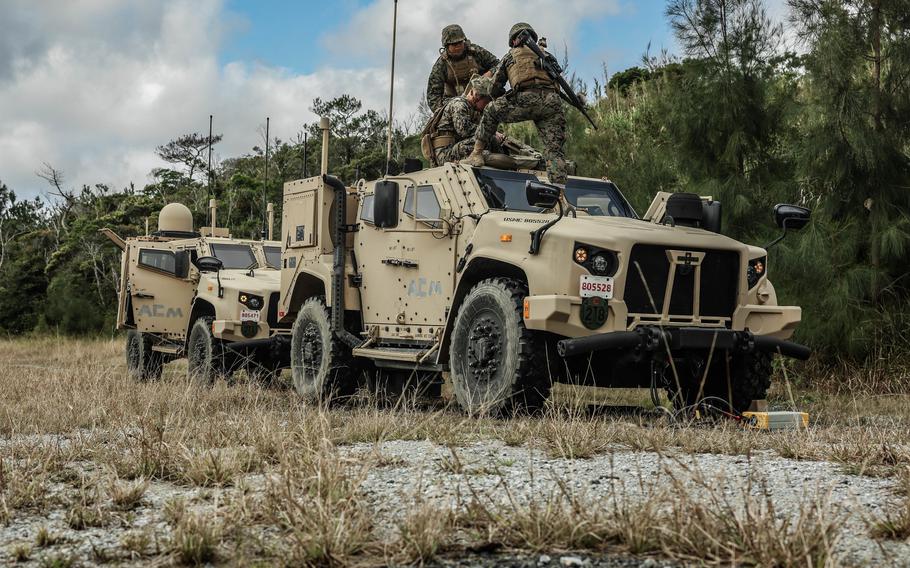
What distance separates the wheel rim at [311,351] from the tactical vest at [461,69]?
2758mm

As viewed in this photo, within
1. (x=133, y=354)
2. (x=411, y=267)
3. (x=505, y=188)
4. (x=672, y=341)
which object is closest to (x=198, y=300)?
(x=133, y=354)

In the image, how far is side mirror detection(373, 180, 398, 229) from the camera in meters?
8.98

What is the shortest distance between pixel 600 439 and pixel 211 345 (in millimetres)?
8469

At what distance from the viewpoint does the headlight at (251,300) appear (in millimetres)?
12750

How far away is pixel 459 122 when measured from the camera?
995 centimetres

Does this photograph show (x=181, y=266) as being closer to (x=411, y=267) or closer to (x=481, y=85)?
(x=481, y=85)

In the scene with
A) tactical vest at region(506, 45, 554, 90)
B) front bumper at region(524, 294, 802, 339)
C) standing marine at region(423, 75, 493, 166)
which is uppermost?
tactical vest at region(506, 45, 554, 90)

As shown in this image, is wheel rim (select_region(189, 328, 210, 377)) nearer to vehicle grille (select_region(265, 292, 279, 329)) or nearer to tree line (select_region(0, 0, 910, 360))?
vehicle grille (select_region(265, 292, 279, 329))

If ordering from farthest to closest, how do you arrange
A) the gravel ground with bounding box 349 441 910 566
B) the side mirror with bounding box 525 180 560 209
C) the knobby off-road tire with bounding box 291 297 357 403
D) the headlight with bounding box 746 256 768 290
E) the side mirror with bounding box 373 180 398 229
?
the knobby off-road tire with bounding box 291 297 357 403, the side mirror with bounding box 373 180 398 229, the headlight with bounding box 746 256 768 290, the side mirror with bounding box 525 180 560 209, the gravel ground with bounding box 349 441 910 566

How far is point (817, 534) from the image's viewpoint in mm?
3232

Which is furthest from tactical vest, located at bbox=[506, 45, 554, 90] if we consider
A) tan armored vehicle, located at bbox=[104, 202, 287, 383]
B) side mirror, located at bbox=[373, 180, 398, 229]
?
tan armored vehicle, located at bbox=[104, 202, 287, 383]

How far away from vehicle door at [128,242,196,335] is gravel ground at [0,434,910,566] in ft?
32.1

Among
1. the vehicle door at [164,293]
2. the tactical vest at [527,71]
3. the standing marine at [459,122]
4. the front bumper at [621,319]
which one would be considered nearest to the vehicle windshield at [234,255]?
the vehicle door at [164,293]

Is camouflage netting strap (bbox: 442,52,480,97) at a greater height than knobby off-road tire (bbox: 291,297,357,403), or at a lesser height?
Answer: greater
